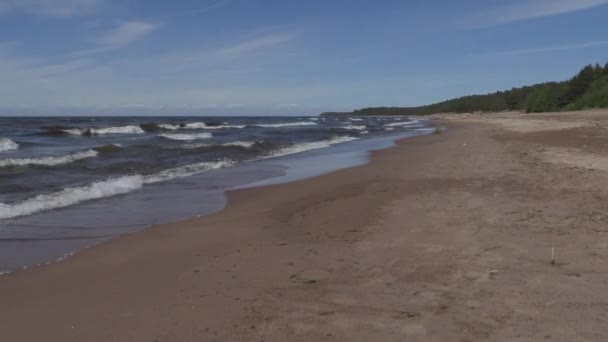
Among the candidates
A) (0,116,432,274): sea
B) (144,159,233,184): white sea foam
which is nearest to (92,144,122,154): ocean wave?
(0,116,432,274): sea

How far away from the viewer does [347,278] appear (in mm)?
4504

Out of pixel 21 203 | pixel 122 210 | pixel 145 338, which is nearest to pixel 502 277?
pixel 145 338

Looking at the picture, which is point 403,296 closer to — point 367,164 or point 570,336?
point 570,336

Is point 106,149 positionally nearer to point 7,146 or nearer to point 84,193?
point 7,146

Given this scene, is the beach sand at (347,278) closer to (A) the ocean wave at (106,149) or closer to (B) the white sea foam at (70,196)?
(B) the white sea foam at (70,196)

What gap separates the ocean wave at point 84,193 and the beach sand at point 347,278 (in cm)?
299

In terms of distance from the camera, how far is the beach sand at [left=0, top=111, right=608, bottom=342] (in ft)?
11.4

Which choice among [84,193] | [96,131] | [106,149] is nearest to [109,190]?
[84,193]

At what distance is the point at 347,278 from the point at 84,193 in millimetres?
7310

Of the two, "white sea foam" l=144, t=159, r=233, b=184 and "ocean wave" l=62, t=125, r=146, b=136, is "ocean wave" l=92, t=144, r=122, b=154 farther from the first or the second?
"ocean wave" l=62, t=125, r=146, b=136

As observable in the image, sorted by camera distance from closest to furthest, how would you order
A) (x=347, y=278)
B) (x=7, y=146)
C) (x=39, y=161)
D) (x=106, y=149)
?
(x=347, y=278)
(x=39, y=161)
(x=106, y=149)
(x=7, y=146)

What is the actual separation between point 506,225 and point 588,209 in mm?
1425

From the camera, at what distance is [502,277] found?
4.27m

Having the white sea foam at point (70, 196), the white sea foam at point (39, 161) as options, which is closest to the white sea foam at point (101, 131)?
the white sea foam at point (39, 161)
